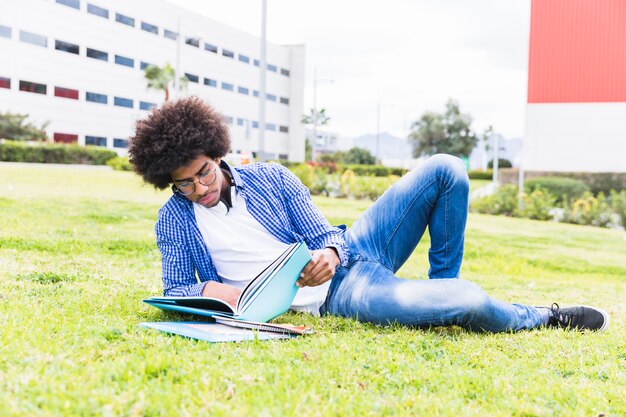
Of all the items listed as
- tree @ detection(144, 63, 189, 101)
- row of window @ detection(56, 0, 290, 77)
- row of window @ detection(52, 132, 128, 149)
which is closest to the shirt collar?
row of window @ detection(56, 0, 290, 77)

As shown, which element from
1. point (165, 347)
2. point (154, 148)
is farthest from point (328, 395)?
point (154, 148)

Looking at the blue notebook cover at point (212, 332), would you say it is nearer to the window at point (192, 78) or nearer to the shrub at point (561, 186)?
the shrub at point (561, 186)

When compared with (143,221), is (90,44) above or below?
above

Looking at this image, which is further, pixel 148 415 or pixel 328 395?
pixel 328 395

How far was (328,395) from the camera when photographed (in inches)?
89.2

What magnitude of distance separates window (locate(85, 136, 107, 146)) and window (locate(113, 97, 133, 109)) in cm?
255

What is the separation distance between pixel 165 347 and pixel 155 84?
43277mm

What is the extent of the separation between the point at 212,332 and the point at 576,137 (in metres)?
21.4

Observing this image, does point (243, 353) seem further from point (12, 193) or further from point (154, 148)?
point (12, 193)

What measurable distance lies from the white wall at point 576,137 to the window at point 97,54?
29.5 m

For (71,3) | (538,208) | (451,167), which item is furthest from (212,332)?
(71,3)

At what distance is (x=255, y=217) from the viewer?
3363 millimetres

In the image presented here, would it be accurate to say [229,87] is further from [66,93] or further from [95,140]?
[66,93]

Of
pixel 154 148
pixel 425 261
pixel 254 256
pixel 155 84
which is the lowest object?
pixel 425 261
